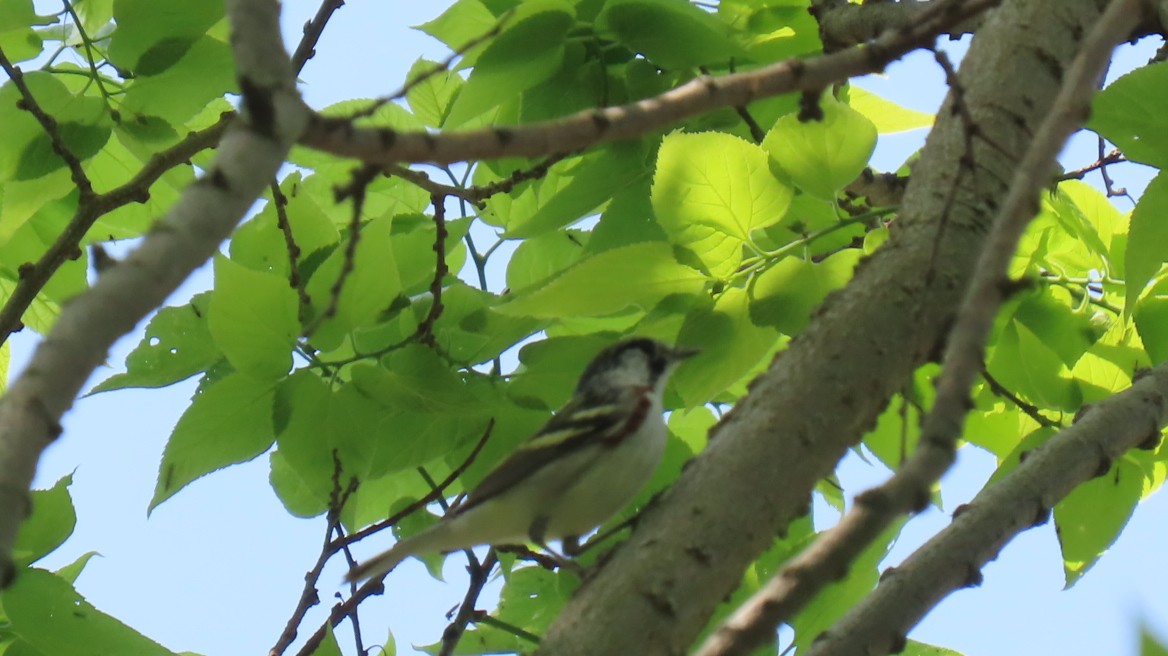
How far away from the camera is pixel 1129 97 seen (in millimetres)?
2357

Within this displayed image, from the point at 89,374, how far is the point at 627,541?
3.73ft

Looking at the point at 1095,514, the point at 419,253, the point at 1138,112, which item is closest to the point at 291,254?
the point at 419,253

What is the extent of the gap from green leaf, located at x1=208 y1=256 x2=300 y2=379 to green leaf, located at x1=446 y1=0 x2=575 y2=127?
669mm

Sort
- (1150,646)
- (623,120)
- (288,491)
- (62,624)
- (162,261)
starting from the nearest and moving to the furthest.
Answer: (1150,646) < (162,261) < (623,120) < (62,624) < (288,491)

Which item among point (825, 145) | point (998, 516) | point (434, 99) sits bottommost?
point (998, 516)

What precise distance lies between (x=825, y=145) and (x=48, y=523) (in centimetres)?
210

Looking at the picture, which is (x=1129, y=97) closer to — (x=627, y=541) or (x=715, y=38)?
(x=715, y=38)

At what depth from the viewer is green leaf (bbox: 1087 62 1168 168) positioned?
2336mm

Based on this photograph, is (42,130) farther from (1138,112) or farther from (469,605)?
(1138,112)

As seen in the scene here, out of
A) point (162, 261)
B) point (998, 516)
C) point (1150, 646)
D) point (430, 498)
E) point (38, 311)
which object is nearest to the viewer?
point (1150, 646)

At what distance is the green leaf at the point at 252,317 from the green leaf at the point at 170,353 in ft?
1.55

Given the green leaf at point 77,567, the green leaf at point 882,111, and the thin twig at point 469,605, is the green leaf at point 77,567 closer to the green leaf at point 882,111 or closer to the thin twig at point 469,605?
the thin twig at point 469,605

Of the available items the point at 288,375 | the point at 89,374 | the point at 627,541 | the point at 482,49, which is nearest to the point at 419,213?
the point at 482,49

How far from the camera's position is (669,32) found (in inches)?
109
